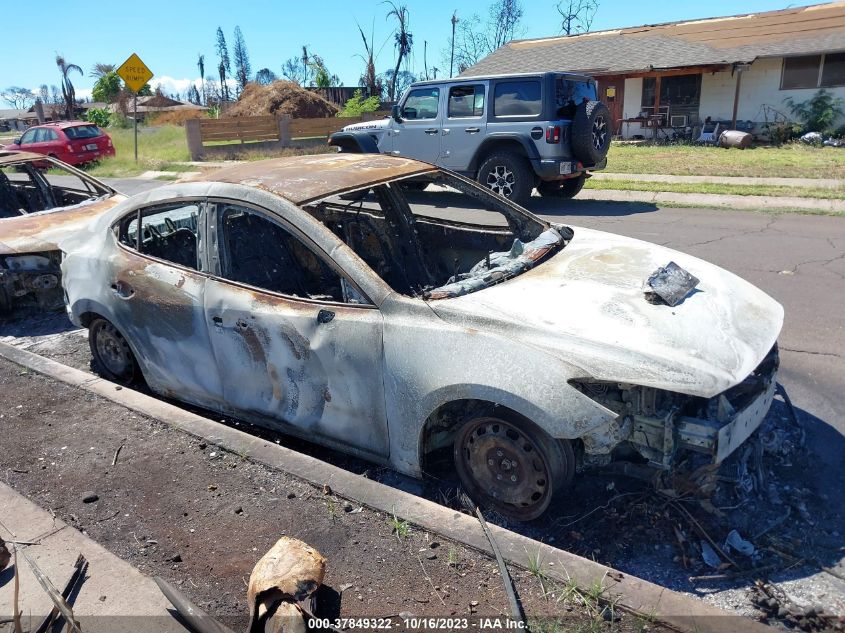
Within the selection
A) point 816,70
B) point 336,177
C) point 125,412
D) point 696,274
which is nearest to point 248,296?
point 336,177

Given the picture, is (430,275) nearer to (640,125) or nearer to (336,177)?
(336,177)

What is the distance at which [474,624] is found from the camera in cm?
248

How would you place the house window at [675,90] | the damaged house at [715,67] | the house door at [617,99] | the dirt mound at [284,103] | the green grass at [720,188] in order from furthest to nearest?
the dirt mound at [284,103], the house door at [617,99], the house window at [675,90], the damaged house at [715,67], the green grass at [720,188]

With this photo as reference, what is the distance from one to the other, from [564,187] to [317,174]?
9297mm

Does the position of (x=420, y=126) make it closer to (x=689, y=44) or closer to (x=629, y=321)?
(x=629, y=321)

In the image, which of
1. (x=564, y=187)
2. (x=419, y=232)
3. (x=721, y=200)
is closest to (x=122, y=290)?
(x=419, y=232)

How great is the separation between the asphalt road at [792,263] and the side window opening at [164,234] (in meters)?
2.96

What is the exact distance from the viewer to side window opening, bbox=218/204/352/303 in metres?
4.18

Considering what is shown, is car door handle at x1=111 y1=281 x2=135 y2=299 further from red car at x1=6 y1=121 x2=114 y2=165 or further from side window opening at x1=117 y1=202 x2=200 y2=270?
red car at x1=6 y1=121 x2=114 y2=165

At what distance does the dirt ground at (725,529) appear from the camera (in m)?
2.69

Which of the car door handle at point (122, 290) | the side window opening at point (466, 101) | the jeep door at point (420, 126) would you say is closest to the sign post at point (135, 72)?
the jeep door at point (420, 126)

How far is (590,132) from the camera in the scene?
10.9 m

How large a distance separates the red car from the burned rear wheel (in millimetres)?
20043

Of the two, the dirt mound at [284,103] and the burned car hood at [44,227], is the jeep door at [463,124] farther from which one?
the dirt mound at [284,103]
